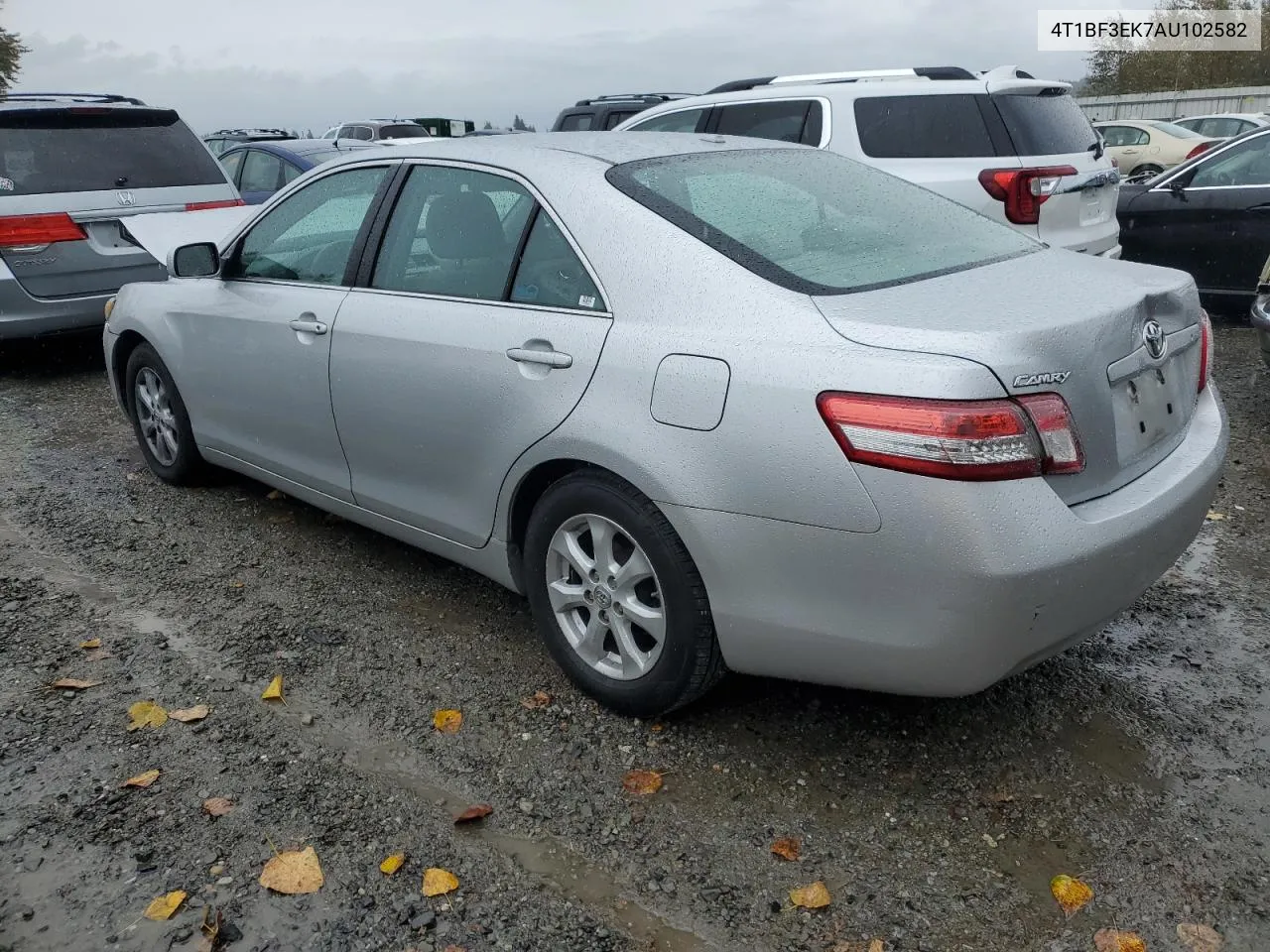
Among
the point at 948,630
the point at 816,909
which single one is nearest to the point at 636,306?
the point at 948,630

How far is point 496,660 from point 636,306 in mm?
1340

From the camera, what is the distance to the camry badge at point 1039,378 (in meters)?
2.46

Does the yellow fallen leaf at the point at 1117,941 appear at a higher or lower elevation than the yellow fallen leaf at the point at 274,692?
lower

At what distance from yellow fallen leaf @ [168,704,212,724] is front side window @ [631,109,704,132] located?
18.2 ft

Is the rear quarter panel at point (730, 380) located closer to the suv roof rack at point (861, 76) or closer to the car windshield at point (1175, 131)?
the suv roof rack at point (861, 76)

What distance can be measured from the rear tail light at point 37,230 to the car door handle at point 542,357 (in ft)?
17.4

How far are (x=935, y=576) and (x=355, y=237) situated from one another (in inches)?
96.9

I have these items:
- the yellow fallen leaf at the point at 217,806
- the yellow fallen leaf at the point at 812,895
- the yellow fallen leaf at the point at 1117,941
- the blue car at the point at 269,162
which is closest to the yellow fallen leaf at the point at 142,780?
the yellow fallen leaf at the point at 217,806

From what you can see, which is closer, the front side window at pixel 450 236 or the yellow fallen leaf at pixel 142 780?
the yellow fallen leaf at pixel 142 780

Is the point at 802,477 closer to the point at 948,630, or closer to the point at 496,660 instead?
the point at 948,630

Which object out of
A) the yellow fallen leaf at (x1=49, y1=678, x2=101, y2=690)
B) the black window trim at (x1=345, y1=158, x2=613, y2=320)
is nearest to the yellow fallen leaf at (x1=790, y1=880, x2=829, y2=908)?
the black window trim at (x1=345, y1=158, x2=613, y2=320)

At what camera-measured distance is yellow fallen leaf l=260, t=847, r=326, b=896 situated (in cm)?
260

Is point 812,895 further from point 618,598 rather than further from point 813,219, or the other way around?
point 813,219

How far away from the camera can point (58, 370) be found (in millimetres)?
8102
